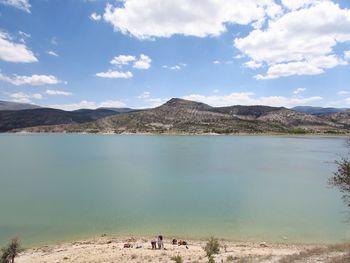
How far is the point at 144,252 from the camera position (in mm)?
27188

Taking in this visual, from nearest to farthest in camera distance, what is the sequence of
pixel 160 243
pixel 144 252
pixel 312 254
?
pixel 312 254, pixel 144 252, pixel 160 243

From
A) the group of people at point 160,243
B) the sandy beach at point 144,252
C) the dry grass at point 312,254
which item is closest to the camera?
the dry grass at point 312,254

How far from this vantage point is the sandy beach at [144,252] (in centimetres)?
2333

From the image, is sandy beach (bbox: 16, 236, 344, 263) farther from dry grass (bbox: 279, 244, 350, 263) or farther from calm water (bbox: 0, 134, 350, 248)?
calm water (bbox: 0, 134, 350, 248)

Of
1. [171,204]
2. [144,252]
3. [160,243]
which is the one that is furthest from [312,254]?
[171,204]

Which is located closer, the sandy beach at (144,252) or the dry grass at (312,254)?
the dry grass at (312,254)

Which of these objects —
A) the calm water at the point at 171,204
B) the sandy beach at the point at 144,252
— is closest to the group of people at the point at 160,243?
the sandy beach at the point at 144,252

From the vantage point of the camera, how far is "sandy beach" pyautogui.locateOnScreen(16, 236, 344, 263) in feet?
76.5

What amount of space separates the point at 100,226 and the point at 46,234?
5.62 metres

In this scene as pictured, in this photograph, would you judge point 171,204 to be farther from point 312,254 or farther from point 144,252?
point 312,254

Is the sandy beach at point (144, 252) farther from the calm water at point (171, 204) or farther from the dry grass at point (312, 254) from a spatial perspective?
the calm water at point (171, 204)

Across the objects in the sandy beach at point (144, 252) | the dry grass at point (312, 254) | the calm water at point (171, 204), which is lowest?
the calm water at point (171, 204)

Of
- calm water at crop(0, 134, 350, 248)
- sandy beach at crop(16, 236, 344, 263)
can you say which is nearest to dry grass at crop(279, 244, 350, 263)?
sandy beach at crop(16, 236, 344, 263)

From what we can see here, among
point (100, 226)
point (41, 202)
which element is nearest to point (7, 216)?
point (41, 202)
